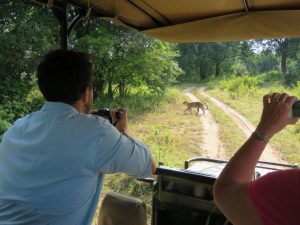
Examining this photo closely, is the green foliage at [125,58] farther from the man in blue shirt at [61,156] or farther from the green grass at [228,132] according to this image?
the man in blue shirt at [61,156]

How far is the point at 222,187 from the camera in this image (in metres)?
1.09

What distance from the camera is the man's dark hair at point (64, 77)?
1531 mm

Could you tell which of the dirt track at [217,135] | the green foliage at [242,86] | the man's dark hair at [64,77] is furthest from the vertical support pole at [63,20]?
the green foliage at [242,86]

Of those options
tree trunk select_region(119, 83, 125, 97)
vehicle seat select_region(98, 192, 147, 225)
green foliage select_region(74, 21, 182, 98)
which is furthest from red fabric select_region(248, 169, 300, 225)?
tree trunk select_region(119, 83, 125, 97)

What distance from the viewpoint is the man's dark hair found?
1531mm

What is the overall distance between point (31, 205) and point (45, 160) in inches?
6.3

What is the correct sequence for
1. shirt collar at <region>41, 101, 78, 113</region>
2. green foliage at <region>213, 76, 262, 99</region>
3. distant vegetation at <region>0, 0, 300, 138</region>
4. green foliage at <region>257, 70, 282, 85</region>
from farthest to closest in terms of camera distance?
green foliage at <region>257, 70, 282, 85</region>, green foliage at <region>213, 76, 262, 99</region>, distant vegetation at <region>0, 0, 300, 138</region>, shirt collar at <region>41, 101, 78, 113</region>

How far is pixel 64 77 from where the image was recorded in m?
1.53

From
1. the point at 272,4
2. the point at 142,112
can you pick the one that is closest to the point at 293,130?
the point at 142,112

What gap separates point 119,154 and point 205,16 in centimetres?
150

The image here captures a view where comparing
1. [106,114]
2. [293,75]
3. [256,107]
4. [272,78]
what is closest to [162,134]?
[256,107]

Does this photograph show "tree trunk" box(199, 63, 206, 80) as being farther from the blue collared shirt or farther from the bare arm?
the bare arm

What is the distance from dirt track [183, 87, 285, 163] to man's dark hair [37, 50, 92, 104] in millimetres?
6619

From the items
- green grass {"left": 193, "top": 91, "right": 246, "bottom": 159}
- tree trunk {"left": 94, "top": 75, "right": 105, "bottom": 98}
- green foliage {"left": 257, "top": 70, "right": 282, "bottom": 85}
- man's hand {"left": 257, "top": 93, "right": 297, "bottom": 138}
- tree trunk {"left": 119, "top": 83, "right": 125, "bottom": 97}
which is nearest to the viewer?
man's hand {"left": 257, "top": 93, "right": 297, "bottom": 138}
